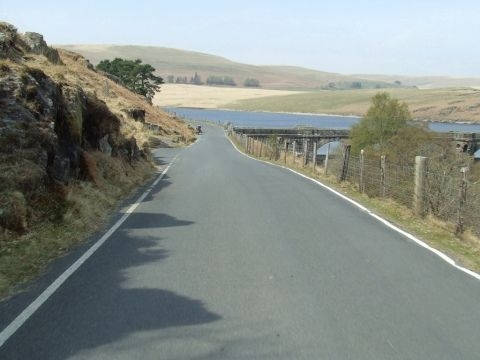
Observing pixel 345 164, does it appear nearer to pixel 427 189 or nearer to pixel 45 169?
pixel 427 189

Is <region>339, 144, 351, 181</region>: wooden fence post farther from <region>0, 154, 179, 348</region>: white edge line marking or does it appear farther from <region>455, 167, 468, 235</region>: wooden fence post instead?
<region>0, 154, 179, 348</region>: white edge line marking

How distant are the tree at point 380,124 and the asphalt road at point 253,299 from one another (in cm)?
6419

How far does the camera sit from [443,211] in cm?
1569

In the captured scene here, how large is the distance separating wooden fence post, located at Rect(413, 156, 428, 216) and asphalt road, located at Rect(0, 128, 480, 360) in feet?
9.34

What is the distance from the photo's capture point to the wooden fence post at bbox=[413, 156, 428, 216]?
13672 mm

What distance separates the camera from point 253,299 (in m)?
6.35

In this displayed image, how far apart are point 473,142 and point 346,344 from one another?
9064 cm

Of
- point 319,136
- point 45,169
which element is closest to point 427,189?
point 45,169

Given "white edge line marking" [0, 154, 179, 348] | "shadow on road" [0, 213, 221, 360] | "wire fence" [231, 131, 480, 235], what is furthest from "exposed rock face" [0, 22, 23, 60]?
"wire fence" [231, 131, 480, 235]

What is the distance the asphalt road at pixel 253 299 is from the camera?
4.99 meters

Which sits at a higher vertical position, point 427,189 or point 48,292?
point 48,292

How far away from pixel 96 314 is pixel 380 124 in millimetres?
71286

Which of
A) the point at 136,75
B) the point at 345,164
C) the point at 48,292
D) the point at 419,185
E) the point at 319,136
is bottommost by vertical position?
the point at 319,136

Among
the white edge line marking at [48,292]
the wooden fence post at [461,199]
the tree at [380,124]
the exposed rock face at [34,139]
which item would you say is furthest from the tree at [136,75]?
the white edge line marking at [48,292]
